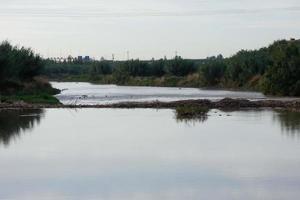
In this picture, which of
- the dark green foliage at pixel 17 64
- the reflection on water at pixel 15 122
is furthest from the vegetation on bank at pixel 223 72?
the reflection on water at pixel 15 122

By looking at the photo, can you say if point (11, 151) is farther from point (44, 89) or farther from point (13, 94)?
point (44, 89)

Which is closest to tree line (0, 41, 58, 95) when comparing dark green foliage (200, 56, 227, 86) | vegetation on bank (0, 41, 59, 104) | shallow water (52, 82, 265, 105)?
vegetation on bank (0, 41, 59, 104)

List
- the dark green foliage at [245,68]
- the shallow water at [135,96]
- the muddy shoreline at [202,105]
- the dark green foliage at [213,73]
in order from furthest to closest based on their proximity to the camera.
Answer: the dark green foliage at [213,73] → the dark green foliage at [245,68] → the shallow water at [135,96] → the muddy shoreline at [202,105]

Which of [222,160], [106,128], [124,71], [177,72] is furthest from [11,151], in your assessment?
[124,71]

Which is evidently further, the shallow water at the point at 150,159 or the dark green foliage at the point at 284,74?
the dark green foliage at the point at 284,74

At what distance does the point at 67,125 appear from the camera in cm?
2380

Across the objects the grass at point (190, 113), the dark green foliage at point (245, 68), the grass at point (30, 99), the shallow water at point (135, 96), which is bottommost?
the shallow water at point (135, 96)

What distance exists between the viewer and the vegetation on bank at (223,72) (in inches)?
1855

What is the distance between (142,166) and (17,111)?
19002 mm

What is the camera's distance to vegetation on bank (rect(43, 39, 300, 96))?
47125mm

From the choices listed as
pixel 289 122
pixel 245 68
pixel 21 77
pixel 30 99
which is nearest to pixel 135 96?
pixel 21 77

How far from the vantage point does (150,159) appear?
1454cm

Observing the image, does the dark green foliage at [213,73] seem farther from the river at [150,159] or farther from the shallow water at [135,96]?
the river at [150,159]

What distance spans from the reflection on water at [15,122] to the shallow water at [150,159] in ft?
0.14
